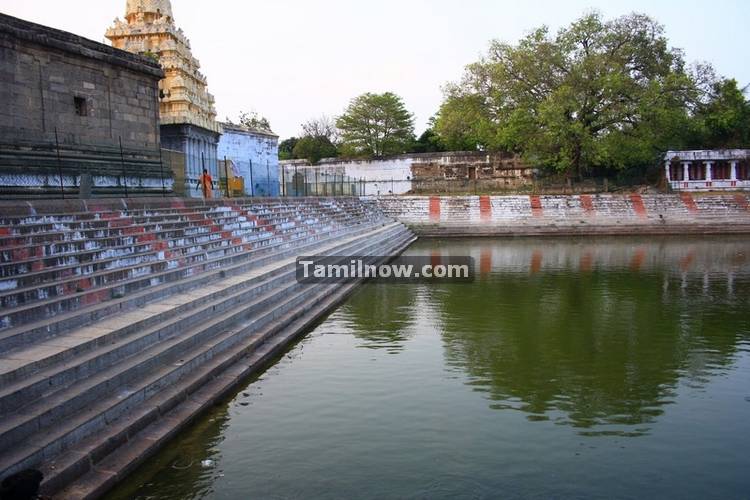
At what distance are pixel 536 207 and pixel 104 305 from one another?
2388 centimetres

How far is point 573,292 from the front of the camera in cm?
1312

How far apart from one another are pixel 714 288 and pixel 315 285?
885 centimetres

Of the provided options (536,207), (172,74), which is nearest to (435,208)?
(536,207)

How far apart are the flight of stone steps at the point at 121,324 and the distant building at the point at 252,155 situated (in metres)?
14.5

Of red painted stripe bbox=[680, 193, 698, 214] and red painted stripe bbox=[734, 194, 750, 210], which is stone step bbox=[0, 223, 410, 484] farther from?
red painted stripe bbox=[734, 194, 750, 210]

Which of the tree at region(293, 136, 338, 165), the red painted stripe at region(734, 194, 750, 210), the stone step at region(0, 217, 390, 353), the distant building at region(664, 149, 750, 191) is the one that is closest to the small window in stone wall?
the stone step at region(0, 217, 390, 353)

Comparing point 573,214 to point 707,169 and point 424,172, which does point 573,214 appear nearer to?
point 707,169

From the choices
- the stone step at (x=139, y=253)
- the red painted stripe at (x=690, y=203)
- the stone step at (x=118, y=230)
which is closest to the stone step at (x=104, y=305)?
the stone step at (x=139, y=253)

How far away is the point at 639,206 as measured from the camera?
27609 mm

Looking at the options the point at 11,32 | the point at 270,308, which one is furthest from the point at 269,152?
the point at 270,308

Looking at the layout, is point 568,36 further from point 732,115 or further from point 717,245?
point 717,245

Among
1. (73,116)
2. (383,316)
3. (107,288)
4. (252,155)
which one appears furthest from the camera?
(252,155)

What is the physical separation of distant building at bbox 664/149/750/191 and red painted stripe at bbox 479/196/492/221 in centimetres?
1053

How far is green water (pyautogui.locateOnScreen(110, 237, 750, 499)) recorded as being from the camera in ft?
16.2
